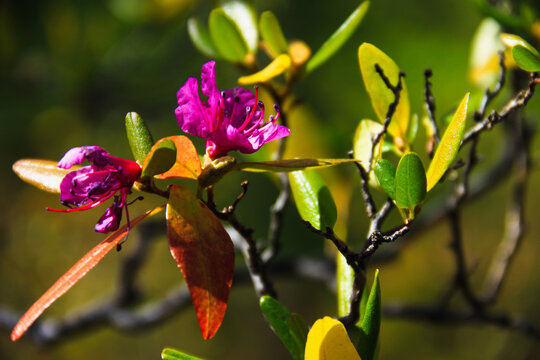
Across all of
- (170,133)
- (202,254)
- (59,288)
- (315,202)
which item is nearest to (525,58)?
(315,202)

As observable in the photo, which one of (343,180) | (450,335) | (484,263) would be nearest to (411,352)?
(450,335)

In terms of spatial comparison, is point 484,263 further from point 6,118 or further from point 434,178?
point 434,178

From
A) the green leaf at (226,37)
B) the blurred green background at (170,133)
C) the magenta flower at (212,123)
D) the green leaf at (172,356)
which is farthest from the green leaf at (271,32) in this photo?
the blurred green background at (170,133)

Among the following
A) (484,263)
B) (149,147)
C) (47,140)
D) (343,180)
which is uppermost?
(149,147)

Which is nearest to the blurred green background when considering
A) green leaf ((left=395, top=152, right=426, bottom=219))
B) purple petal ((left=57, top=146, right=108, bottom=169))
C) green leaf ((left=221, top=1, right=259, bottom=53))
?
green leaf ((left=221, top=1, right=259, bottom=53))

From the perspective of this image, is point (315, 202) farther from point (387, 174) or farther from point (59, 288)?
point (59, 288)

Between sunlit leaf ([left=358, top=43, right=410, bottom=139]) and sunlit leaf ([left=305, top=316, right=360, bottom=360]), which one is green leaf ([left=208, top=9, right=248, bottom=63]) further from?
sunlit leaf ([left=305, top=316, right=360, bottom=360])

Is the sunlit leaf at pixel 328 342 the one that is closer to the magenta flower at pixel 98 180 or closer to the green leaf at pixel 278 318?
the green leaf at pixel 278 318
